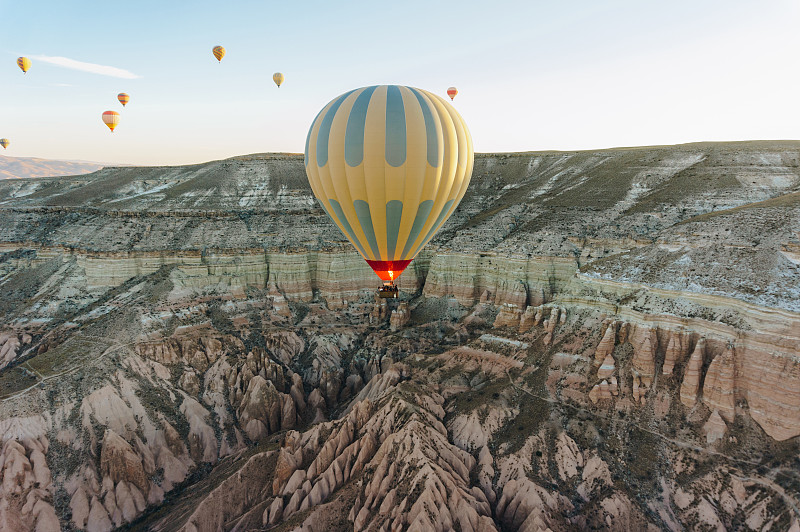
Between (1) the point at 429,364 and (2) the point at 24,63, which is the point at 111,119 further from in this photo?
(1) the point at 429,364

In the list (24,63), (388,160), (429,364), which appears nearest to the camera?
(388,160)

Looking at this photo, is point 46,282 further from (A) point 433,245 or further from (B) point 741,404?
(B) point 741,404

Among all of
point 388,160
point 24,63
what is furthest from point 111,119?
point 388,160

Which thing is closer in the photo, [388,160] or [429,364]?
[388,160]

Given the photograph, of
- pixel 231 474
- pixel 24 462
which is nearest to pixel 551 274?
pixel 231 474

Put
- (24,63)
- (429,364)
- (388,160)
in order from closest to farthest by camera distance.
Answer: (388,160) → (429,364) → (24,63)

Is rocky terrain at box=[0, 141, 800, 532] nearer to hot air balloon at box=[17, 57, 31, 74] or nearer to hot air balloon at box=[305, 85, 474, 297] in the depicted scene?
hot air balloon at box=[305, 85, 474, 297]

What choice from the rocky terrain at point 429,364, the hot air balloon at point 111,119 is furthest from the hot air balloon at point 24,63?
the rocky terrain at point 429,364
